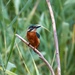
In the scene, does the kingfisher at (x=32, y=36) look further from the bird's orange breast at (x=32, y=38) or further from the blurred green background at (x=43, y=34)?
the blurred green background at (x=43, y=34)

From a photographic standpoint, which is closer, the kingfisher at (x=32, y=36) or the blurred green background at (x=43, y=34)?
the kingfisher at (x=32, y=36)

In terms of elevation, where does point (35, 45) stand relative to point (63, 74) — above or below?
above

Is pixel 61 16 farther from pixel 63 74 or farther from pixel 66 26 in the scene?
pixel 63 74

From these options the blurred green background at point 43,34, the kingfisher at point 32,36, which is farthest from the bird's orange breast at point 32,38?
the blurred green background at point 43,34

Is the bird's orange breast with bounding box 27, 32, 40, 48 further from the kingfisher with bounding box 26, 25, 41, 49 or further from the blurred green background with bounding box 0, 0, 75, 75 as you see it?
the blurred green background with bounding box 0, 0, 75, 75

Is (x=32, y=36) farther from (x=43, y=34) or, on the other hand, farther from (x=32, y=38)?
(x=43, y=34)

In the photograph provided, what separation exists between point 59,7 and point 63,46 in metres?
0.32

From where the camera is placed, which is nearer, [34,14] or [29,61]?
[29,61]

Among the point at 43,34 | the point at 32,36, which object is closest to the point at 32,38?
the point at 32,36

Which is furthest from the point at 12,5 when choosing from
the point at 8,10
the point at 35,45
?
the point at 35,45

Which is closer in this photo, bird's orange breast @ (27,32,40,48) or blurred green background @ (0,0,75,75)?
bird's orange breast @ (27,32,40,48)

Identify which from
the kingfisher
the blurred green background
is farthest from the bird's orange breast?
the blurred green background

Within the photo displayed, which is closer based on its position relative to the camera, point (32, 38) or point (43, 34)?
point (32, 38)

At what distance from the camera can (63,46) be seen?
8.81 ft
